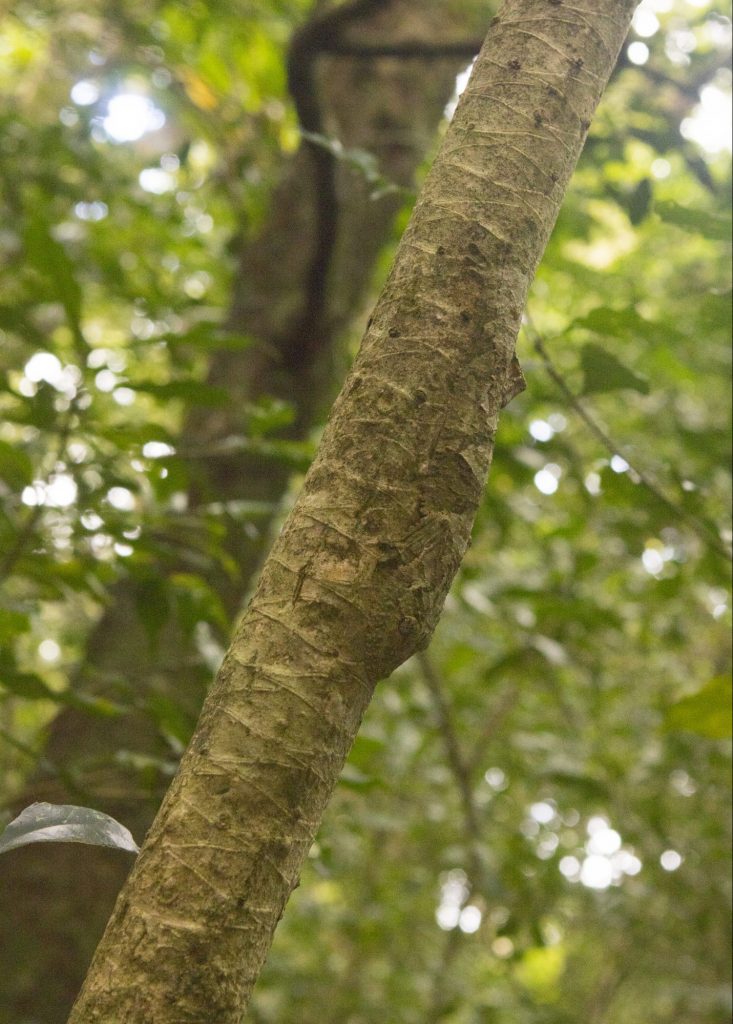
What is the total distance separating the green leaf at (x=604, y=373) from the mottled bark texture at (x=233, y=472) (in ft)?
2.41

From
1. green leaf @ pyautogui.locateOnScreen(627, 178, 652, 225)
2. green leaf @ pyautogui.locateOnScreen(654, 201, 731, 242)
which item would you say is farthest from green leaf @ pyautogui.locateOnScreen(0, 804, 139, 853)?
green leaf @ pyautogui.locateOnScreen(627, 178, 652, 225)

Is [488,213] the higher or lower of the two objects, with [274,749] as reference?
higher

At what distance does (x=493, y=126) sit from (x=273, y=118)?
11.4 feet

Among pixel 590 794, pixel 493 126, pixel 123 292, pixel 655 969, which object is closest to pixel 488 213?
pixel 493 126

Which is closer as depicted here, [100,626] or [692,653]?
[100,626]

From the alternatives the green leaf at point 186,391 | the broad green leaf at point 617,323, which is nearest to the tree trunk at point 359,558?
the broad green leaf at point 617,323

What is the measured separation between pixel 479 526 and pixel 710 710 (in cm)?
111

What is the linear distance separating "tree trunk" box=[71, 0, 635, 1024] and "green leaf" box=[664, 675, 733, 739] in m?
0.79

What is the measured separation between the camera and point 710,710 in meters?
Answer: 1.49

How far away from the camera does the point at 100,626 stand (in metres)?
2.54

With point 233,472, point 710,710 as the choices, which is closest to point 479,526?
point 233,472

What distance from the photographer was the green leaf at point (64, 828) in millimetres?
768

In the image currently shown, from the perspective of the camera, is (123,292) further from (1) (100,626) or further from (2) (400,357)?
(2) (400,357)

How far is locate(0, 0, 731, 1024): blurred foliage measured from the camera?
1.83 m
